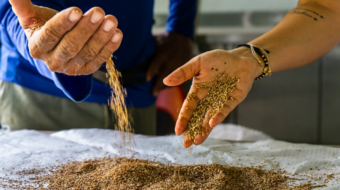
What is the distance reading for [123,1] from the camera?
1452 millimetres

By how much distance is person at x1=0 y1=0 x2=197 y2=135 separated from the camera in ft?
2.90

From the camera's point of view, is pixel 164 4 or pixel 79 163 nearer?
pixel 79 163

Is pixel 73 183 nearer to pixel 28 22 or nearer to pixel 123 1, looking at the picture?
pixel 28 22

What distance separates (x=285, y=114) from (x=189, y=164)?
203 cm

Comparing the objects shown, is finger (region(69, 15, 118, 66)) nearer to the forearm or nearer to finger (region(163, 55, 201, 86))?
finger (region(163, 55, 201, 86))

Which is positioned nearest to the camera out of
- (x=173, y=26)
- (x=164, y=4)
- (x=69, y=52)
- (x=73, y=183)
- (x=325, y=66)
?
(x=69, y=52)

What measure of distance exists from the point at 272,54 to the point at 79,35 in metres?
0.77

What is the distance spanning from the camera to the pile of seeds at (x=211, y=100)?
117cm

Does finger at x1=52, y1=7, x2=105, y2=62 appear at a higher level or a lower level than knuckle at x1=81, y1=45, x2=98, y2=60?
higher

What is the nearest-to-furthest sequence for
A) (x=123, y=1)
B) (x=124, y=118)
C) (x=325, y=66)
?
1. (x=124, y=118)
2. (x=123, y=1)
3. (x=325, y=66)

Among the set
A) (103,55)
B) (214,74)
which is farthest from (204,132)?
(103,55)

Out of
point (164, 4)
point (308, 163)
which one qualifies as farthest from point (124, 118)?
point (164, 4)

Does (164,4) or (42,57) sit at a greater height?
(164,4)

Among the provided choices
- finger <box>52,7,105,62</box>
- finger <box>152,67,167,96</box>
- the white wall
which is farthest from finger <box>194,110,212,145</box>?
the white wall
